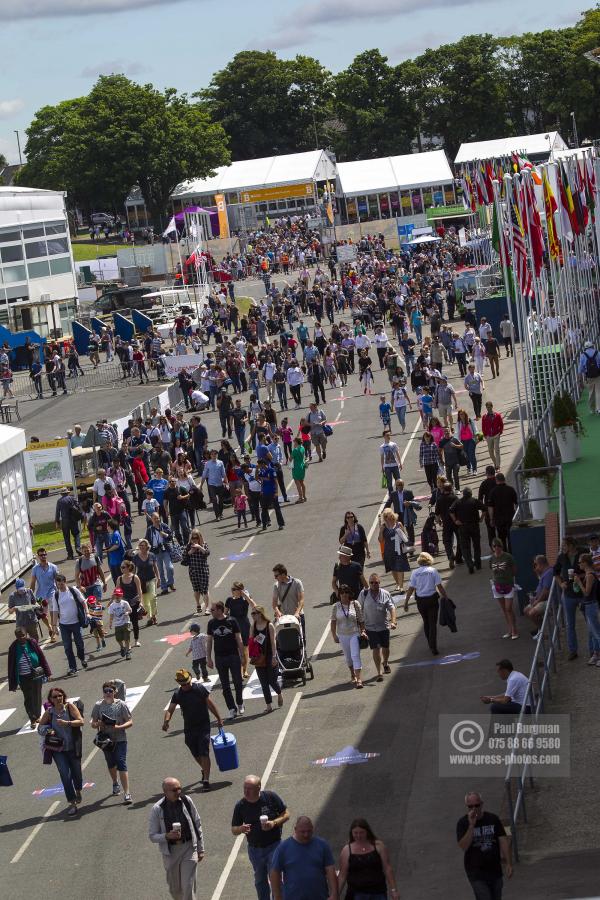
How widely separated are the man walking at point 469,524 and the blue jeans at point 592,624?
5.74m

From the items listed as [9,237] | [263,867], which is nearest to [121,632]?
[263,867]

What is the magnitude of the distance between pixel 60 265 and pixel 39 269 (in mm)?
1659

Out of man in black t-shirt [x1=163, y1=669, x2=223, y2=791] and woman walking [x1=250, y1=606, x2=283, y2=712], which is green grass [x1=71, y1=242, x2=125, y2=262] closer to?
woman walking [x1=250, y1=606, x2=283, y2=712]

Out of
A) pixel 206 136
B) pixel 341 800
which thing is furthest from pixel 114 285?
pixel 341 800

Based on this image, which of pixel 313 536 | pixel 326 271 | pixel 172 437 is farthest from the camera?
pixel 326 271

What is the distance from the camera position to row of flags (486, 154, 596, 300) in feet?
81.6

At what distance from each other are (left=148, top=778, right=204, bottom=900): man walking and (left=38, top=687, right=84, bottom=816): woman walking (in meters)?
3.66

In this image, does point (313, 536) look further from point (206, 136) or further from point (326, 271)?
point (206, 136)

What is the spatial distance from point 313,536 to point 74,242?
96.0 m

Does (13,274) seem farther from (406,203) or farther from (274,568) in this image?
(274,568)

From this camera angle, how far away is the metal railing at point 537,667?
1301 cm

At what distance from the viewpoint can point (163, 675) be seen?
20656mm

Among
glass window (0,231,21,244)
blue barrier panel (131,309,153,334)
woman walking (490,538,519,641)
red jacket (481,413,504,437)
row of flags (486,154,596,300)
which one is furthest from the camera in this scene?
glass window (0,231,21,244)

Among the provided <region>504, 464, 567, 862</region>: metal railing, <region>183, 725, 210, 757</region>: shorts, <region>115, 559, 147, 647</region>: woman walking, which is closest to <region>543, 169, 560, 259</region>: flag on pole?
<region>504, 464, 567, 862</region>: metal railing
